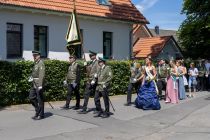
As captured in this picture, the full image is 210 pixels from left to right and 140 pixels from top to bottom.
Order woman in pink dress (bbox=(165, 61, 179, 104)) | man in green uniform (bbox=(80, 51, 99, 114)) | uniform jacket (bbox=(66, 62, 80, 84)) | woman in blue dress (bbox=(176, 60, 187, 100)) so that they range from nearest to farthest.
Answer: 1. man in green uniform (bbox=(80, 51, 99, 114))
2. uniform jacket (bbox=(66, 62, 80, 84))
3. woman in pink dress (bbox=(165, 61, 179, 104))
4. woman in blue dress (bbox=(176, 60, 187, 100))

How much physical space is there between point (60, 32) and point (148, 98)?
8.71 meters

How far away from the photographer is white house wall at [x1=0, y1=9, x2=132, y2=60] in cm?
2122

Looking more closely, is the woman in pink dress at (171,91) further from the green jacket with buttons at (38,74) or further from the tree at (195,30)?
the tree at (195,30)

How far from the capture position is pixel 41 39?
898 inches

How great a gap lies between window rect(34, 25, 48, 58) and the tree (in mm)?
12571

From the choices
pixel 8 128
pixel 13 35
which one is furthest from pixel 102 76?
pixel 13 35

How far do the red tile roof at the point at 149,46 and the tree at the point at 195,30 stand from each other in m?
1.67

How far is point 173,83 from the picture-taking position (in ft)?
61.4

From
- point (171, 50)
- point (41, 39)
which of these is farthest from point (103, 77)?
point (171, 50)

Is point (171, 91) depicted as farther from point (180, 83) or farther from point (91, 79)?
point (91, 79)

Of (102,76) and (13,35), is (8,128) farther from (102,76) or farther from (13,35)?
(13,35)

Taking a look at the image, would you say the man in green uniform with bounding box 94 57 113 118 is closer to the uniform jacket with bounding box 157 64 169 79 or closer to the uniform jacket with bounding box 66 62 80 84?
the uniform jacket with bounding box 66 62 80 84

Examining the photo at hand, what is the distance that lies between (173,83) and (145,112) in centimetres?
360

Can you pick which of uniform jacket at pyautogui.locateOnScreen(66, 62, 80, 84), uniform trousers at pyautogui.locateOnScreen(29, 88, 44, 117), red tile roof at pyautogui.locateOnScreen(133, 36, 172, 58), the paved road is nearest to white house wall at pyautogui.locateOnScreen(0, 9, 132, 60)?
the paved road
